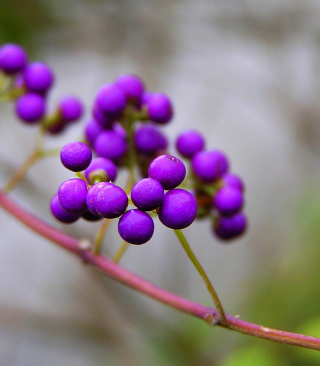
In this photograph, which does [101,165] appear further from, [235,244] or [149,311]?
[235,244]

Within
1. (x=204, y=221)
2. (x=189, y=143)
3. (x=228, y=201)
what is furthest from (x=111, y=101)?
(x=204, y=221)

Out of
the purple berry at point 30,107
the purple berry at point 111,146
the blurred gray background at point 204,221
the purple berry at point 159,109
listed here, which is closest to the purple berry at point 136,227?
the purple berry at point 111,146

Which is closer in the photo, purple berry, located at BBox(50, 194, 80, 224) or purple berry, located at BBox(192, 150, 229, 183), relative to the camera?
purple berry, located at BBox(50, 194, 80, 224)

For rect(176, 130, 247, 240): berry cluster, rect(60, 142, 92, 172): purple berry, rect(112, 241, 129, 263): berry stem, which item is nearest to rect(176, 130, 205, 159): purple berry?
rect(176, 130, 247, 240): berry cluster

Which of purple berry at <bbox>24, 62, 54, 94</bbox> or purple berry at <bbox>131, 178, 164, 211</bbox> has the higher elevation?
purple berry at <bbox>131, 178, 164, 211</bbox>

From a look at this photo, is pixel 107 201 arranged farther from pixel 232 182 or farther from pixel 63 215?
pixel 232 182

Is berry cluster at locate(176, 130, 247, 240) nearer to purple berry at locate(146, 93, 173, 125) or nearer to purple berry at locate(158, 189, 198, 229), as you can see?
purple berry at locate(146, 93, 173, 125)

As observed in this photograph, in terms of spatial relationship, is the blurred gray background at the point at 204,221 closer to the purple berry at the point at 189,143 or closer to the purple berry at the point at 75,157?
the purple berry at the point at 189,143

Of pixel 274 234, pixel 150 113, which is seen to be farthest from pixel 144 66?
pixel 150 113
